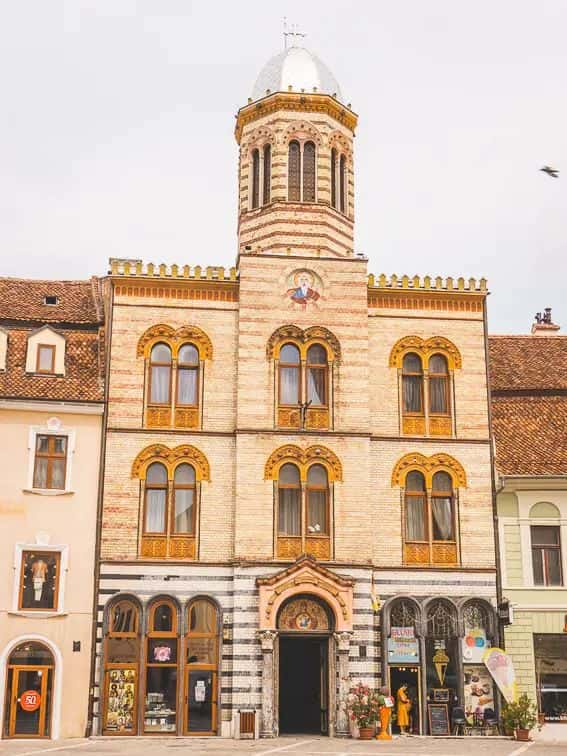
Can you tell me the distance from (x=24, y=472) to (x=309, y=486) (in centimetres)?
821

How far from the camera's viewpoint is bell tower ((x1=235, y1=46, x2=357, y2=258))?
35.7 metres

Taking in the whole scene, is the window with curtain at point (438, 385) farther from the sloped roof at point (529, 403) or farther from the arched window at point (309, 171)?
the arched window at point (309, 171)

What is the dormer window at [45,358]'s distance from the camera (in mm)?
33312

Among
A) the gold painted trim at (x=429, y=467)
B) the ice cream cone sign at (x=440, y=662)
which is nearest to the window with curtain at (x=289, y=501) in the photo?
the gold painted trim at (x=429, y=467)

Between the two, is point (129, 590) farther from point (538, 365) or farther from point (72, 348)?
point (538, 365)

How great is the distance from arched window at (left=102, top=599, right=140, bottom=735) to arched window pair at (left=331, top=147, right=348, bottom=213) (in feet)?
47.4

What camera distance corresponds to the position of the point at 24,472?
1250 inches

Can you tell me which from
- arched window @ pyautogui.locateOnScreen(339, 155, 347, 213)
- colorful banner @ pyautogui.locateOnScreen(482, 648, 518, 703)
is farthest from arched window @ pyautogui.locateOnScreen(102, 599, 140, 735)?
arched window @ pyautogui.locateOnScreen(339, 155, 347, 213)

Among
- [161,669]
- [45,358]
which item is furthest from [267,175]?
[161,669]

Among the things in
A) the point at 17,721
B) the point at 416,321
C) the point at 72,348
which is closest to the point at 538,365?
the point at 416,321

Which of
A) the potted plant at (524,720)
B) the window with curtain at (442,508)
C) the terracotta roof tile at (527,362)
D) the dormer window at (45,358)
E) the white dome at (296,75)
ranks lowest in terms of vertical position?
the potted plant at (524,720)

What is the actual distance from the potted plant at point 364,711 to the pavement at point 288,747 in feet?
2.03

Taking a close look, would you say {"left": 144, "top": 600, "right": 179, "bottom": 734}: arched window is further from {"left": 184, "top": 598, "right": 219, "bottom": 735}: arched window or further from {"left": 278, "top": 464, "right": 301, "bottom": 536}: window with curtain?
{"left": 278, "top": 464, "right": 301, "bottom": 536}: window with curtain

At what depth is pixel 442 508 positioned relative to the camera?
110ft
